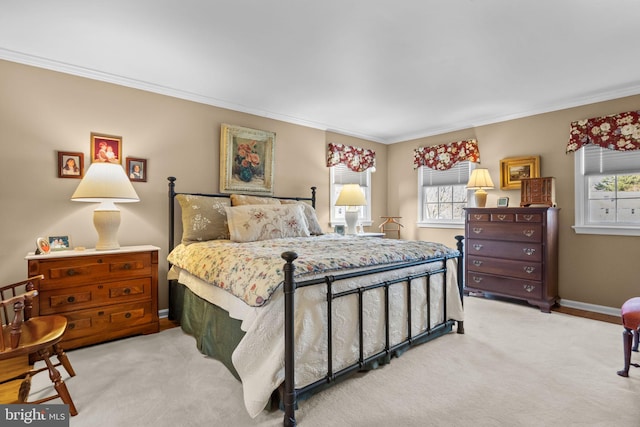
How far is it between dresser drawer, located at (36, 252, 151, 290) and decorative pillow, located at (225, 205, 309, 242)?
805mm

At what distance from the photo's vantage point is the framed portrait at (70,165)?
9.38ft

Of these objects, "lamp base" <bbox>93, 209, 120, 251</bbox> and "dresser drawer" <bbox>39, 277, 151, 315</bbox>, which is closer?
"dresser drawer" <bbox>39, 277, 151, 315</bbox>

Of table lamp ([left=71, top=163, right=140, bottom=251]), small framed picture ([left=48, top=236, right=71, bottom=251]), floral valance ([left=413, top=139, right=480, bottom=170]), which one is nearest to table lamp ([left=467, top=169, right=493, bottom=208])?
floral valance ([left=413, top=139, right=480, bottom=170])

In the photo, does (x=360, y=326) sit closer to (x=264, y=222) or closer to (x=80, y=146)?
(x=264, y=222)

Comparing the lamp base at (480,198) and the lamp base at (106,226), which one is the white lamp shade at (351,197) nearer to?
the lamp base at (480,198)

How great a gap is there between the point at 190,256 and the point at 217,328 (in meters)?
0.74

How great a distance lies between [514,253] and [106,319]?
4239mm

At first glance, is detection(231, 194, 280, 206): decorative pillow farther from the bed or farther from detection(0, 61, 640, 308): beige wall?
detection(0, 61, 640, 308): beige wall

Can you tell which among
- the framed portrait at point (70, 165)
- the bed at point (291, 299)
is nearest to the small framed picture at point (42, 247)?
the framed portrait at point (70, 165)

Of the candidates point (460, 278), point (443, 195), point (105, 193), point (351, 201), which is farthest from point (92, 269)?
point (443, 195)

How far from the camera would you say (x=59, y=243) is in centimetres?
274

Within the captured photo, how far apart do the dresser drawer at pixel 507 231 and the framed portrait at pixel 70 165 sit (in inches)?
172

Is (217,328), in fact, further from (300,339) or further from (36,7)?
(36,7)

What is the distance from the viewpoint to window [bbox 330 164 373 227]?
4.97 meters
